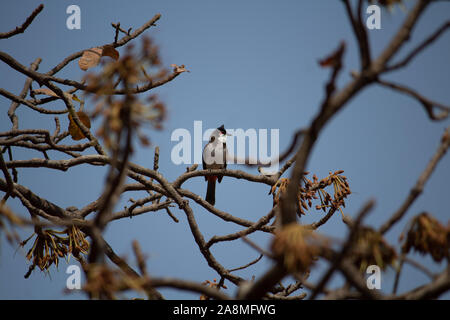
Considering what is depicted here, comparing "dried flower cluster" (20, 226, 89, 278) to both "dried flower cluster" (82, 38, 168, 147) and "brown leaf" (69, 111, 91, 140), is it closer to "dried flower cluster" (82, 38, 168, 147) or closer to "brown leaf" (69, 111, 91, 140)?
"brown leaf" (69, 111, 91, 140)

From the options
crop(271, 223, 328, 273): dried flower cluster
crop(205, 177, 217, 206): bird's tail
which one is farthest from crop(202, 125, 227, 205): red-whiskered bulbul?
crop(271, 223, 328, 273): dried flower cluster

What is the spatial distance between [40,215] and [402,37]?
321 centimetres

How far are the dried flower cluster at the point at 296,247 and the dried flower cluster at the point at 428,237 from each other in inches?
18.3

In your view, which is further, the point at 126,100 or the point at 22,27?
the point at 22,27

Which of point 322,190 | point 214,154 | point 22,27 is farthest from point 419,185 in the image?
point 214,154

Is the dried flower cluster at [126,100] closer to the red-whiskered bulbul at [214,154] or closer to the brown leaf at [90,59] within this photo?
the brown leaf at [90,59]

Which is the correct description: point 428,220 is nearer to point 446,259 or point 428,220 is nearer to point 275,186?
point 446,259

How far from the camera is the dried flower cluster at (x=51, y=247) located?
3.79m

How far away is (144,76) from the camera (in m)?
1.80

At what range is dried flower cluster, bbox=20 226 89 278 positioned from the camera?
379cm

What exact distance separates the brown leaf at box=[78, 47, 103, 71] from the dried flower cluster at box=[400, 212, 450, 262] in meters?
2.96

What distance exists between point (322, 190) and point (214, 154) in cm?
496

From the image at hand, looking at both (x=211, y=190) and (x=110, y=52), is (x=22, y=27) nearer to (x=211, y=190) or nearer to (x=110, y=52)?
(x=110, y=52)

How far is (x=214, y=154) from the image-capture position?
890 centimetres
